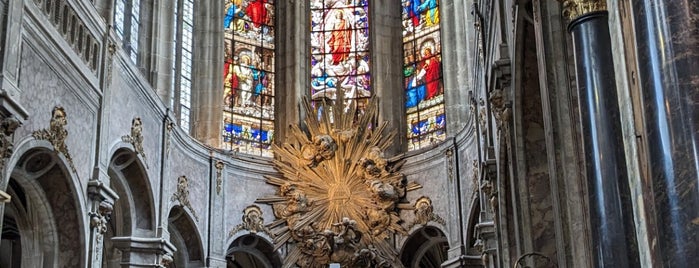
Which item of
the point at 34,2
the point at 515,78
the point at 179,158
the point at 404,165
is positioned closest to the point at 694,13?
the point at 515,78

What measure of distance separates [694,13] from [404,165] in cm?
1747

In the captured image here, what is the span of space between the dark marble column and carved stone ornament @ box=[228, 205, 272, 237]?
673 inches

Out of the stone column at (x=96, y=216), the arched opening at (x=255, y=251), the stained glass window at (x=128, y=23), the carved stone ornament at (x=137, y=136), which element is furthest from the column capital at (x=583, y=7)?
the arched opening at (x=255, y=251)

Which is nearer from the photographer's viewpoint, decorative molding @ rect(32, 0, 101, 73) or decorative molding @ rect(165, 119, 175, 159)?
decorative molding @ rect(32, 0, 101, 73)

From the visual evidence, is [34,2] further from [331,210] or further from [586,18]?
[331,210]

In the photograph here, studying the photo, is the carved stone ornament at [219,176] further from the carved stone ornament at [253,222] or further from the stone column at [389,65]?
the stone column at [389,65]

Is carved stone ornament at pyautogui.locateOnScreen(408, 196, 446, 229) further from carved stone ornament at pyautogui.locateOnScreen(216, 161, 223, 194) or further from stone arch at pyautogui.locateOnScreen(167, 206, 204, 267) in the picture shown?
stone arch at pyautogui.locateOnScreen(167, 206, 204, 267)

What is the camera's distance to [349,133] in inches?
881

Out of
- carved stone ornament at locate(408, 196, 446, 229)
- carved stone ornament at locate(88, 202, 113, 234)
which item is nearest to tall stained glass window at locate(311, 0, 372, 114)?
carved stone ornament at locate(408, 196, 446, 229)

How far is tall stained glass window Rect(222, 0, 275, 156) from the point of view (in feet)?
73.8

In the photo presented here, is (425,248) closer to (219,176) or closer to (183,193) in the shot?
(219,176)

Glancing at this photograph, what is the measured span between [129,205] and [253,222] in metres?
4.56

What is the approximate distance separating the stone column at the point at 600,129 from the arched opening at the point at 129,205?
37.6ft

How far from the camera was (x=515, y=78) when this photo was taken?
37.0 feet
